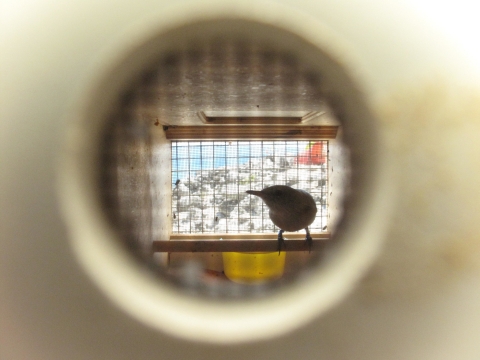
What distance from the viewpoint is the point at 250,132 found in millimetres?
1771

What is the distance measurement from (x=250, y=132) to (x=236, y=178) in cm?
29

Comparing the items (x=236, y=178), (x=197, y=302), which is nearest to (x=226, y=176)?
(x=236, y=178)

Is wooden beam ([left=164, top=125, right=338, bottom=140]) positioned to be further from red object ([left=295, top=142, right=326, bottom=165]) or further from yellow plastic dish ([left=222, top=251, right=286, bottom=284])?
yellow plastic dish ([left=222, top=251, right=286, bottom=284])

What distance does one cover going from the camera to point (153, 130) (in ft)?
5.26

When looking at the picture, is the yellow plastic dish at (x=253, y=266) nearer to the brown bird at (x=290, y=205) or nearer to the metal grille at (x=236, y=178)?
the metal grille at (x=236, y=178)

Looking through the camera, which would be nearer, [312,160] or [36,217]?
[36,217]

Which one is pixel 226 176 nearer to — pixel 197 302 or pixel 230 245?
pixel 230 245

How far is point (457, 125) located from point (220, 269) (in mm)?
1610

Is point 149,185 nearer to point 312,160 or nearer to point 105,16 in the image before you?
point 312,160

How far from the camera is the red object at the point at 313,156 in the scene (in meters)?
1.92

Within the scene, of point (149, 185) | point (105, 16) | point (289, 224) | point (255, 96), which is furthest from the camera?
point (149, 185)

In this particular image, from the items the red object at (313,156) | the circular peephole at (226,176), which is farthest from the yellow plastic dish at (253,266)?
the red object at (313,156)

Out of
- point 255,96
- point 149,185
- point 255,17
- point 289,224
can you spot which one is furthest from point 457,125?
point 149,185

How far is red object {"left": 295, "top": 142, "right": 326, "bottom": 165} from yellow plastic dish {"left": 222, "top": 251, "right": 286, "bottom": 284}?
20.8 inches
